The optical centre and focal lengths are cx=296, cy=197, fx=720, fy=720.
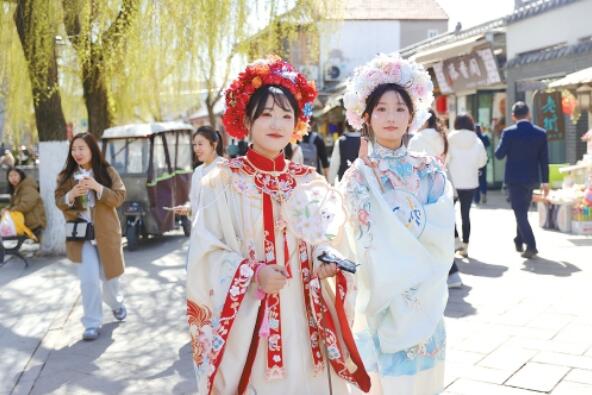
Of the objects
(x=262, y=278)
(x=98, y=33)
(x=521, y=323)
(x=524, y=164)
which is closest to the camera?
(x=262, y=278)

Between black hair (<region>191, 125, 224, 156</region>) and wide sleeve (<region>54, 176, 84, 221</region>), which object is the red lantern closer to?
black hair (<region>191, 125, 224, 156</region>)

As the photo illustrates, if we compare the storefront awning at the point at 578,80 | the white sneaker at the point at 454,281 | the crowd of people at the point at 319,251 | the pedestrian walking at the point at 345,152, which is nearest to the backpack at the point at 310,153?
the pedestrian walking at the point at 345,152

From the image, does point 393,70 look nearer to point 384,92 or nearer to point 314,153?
point 384,92

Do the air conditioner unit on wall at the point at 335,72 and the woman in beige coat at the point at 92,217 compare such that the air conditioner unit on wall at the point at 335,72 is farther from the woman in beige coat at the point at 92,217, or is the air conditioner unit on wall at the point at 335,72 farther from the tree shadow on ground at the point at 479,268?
the woman in beige coat at the point at 92,217

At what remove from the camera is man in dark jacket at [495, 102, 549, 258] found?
313 inches

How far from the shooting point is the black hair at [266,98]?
109 inches

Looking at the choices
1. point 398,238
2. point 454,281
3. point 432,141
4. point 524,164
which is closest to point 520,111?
point 524,164

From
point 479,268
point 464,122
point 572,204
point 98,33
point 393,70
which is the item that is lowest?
point 479,268

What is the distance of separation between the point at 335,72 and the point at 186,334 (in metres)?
29.5

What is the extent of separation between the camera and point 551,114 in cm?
1419

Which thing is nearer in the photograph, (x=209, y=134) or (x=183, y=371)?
(x=183, y=371)

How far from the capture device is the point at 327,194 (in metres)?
2.84

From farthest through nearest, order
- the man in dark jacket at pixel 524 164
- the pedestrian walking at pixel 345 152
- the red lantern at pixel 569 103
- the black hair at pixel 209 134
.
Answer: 1. the red lantern at pixel 569 103
2. the man in dark jacket at pixel 524 164
3. the pedestrian walking at pixel 345 152
4. the black hair at pixel 209 134

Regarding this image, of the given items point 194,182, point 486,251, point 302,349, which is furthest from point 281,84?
point 486,251
